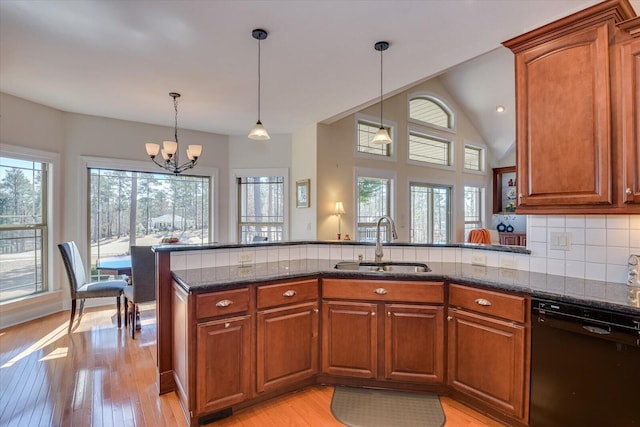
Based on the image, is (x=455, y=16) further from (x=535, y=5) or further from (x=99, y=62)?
(x=99, y=62)

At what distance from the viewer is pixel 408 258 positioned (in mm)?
2697

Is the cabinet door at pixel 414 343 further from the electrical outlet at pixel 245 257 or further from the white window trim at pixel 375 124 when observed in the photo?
the white window trim at pixel 375 124

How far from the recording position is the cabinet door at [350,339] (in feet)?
7.36

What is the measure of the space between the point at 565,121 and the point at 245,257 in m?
2.34

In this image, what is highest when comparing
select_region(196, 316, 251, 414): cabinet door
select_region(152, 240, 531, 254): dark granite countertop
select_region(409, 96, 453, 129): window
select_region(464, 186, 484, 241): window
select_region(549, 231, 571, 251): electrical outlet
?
select_region(409, 96, 453, 129): window

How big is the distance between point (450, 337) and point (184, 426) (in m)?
1.76

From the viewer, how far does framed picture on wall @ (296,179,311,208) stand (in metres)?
5.14

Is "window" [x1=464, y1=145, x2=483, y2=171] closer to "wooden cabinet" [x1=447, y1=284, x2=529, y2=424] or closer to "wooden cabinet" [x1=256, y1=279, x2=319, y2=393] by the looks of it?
"wooden cabinet" [x1=447, y1=284, x2=529, y2=424]

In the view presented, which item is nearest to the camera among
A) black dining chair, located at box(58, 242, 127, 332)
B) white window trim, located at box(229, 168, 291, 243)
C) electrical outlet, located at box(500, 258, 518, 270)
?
electrical outlet, located at box(500, 258, 518, 270)

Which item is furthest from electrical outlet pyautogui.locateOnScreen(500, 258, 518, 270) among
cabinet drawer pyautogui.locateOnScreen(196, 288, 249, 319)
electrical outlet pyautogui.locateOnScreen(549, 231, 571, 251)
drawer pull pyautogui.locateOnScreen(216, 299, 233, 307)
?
drawer pull pyautogui.locateOnScreen(216, 299, 233, 307)

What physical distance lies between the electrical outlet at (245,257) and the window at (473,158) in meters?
6.58

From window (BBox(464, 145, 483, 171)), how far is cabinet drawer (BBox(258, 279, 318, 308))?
21.7 ft

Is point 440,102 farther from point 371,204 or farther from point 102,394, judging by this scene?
point 102,394

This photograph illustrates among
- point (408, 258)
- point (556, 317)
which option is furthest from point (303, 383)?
point (556, 317)
